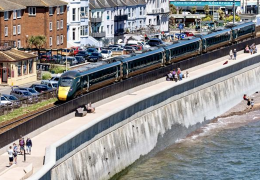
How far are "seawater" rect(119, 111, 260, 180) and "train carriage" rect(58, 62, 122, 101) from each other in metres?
6.59

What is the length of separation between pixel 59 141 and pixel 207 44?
41.2 m

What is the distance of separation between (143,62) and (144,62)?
0.26 m

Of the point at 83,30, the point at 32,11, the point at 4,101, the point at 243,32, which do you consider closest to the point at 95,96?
the point at 4,101

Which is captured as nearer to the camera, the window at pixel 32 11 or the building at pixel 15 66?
the building at pixel 15 66

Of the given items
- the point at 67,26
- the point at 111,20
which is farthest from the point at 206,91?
the point at 111,20

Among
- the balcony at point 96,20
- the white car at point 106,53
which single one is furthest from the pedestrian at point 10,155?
the balcony at point 96,20

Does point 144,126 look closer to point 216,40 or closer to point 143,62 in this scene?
point 143,62

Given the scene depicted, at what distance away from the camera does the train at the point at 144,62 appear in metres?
56.6

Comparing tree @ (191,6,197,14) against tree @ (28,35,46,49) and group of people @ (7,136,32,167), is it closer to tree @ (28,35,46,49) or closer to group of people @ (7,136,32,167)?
tree @ (28,35,46,49)

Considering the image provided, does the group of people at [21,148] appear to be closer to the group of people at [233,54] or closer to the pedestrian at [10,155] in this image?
the pedestrian at [10,155]

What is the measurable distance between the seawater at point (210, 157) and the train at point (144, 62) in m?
6.78

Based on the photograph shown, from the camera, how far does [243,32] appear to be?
9438 cm

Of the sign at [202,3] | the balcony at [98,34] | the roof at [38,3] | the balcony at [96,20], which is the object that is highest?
the roof at [38,3]

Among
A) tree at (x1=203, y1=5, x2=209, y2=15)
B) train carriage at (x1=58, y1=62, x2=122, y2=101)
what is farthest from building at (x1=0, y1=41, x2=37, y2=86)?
tree at (x1=203, y1=5, x2=209, y2=15)
